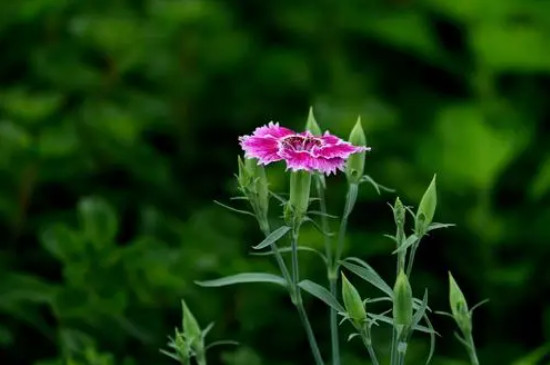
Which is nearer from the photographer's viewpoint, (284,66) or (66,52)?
(66,52)

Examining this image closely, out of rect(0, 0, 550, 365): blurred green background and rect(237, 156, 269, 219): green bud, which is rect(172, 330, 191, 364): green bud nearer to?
rect(237, 156, 269, 219): green bud

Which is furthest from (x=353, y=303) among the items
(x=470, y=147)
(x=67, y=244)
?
(x=470, y=147)

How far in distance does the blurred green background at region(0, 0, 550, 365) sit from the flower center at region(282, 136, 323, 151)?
0.55 metres

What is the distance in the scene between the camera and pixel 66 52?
201 centimetres

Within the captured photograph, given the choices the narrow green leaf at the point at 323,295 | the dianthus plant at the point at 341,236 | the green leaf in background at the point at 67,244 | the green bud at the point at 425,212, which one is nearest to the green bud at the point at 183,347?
the dianthus plant at the point at 341,236

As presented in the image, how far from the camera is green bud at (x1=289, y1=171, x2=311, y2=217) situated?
3.12 feet

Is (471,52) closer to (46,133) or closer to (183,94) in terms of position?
(183,94)

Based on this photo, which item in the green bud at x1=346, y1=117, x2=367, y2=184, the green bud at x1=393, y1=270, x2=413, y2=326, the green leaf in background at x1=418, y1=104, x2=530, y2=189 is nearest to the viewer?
the green bud at x1=393, y1=270, x2=413, y2=326

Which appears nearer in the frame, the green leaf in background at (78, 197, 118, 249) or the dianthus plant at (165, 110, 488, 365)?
the dianthus plant at (165, 110, 488, 365)

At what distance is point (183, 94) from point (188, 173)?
147 millimetres

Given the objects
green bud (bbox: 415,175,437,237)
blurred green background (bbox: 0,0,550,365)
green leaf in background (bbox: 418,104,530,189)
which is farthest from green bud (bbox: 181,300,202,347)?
green leaf in background (bbox: 418,104,530,189)

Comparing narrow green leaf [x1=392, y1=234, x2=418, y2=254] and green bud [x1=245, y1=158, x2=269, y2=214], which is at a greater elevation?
green bud [x1=245, y1=158, x2=269, y2=214]

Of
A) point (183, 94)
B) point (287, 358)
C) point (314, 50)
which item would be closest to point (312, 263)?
point (287, 358)

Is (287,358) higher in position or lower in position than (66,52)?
lower
